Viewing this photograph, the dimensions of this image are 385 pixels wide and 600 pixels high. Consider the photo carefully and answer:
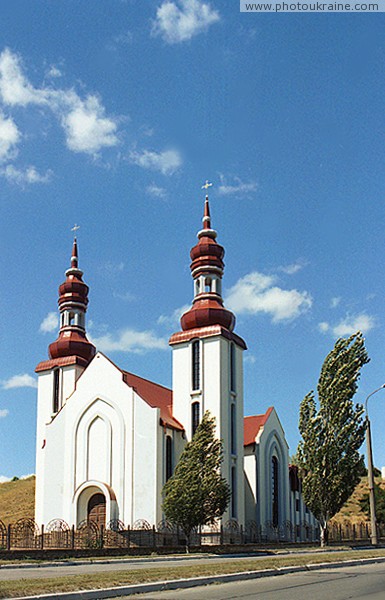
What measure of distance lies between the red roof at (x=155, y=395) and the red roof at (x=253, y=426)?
604cm

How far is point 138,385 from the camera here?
47.7 m

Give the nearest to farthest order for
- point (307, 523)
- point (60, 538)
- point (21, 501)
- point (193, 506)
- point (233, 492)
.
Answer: point (193, 506), point (60, 538), point (233, 492), point (307, 523), point (21, 501)

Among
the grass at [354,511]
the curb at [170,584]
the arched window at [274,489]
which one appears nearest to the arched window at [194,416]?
the arched window at [274,489]

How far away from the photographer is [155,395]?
4888 centimetres

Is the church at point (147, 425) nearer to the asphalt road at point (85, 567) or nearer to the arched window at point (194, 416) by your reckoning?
the arched window at point (194, 416)

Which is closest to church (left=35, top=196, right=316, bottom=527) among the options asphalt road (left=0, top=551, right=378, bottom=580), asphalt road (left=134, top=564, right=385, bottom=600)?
asphalt road (left=0, top=551, right=378, bottom=580)

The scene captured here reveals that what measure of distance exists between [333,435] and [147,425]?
1098 cm

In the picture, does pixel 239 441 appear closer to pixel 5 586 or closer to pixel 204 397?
pixel 204 397

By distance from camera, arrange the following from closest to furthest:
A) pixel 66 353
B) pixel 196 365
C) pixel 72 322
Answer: pixel 196 365, pixel 66 353, pixel 72 322

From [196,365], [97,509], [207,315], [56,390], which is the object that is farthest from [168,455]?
[56,390]

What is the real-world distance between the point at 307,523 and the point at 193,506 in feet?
80.3

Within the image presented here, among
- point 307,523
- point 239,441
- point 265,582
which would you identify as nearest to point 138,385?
point 239,441

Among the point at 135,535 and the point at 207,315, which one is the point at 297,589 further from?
the point at 207,315

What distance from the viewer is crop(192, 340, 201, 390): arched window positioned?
1827 inches
